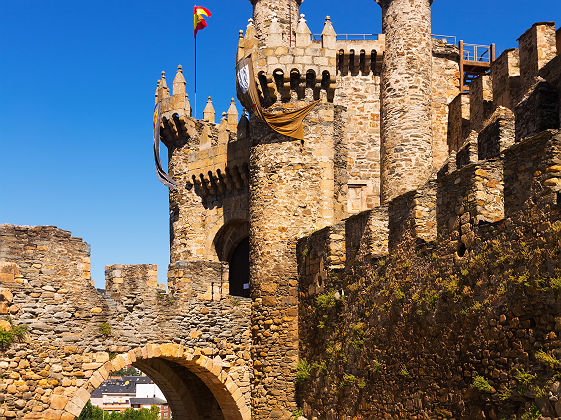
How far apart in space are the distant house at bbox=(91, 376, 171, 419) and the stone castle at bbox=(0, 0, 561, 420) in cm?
6444

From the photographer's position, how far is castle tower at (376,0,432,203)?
2462 centimetres

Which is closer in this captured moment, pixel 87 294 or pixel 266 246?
pixel 87 294

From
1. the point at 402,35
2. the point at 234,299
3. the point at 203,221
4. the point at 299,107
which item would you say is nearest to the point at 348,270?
the point at 234,299

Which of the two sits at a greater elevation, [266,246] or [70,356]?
[266,246]

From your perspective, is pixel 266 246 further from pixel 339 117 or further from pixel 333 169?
pixel 339 117

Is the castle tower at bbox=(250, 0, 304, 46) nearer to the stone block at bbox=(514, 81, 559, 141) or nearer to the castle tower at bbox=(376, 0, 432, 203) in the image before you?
the castle tower at bbox=(376, 0, 432, 203)

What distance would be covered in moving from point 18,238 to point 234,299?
4935mm

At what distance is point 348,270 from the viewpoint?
54.8 feet

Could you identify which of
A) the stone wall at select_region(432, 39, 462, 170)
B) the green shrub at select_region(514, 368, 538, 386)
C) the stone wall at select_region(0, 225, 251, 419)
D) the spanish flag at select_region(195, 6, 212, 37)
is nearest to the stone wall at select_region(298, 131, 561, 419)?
the green shrub at select_region(514, 368, 538, 386)

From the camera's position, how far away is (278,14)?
83.8ft

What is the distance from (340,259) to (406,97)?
9.05m

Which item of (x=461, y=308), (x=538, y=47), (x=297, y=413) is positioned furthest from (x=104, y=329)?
(x=538, y=47)

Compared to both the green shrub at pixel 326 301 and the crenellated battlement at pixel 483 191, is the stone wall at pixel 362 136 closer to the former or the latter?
the crenellated battlement at pixel 483 191

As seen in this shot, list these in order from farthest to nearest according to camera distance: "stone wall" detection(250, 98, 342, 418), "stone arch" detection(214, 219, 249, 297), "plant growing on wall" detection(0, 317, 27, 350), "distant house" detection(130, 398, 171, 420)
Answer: "distant house" detection(130, 398, 171, 420) → "stone arch" detection(214, 219, 249, 297) → "stone wall" detection(250, 98, 342, 418) → "plant growing on wall" detection(0, 317, 27, 350)
